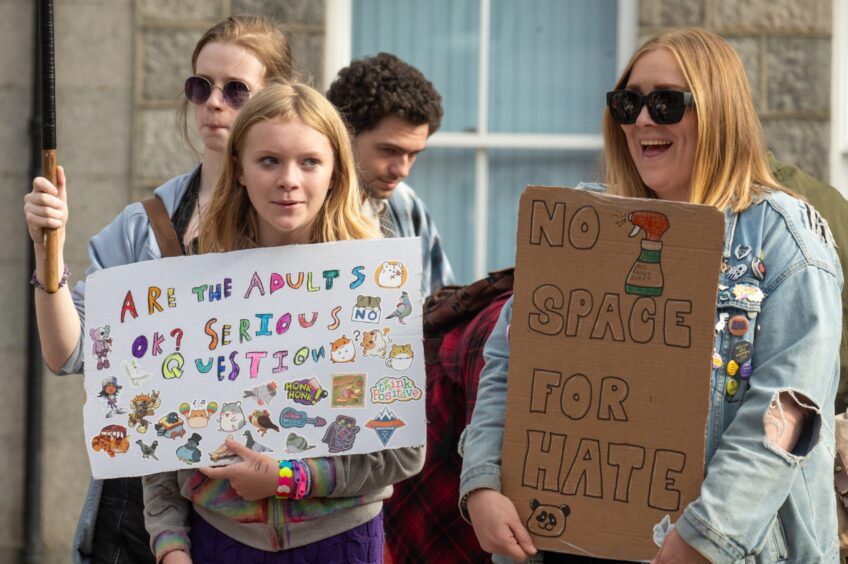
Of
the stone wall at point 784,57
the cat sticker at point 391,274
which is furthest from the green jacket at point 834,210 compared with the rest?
the stone wall at point 784,57

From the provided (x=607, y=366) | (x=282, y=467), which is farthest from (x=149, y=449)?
(x=607, y=366)

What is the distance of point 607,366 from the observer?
7.99ft

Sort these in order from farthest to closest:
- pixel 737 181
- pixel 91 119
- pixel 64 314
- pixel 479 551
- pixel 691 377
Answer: pixel 91 119
pixel 479 551
pixel 64 314
pixel 737 181
pixel 691 377

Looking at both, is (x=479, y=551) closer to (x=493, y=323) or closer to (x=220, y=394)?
(x=493, y=323)

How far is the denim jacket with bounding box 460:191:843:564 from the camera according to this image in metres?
2.26

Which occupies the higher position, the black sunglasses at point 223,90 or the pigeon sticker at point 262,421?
the black sunglasses at point 223,90

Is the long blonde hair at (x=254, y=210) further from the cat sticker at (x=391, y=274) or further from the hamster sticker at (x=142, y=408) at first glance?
the hamster sticker at (x=142, y=408)

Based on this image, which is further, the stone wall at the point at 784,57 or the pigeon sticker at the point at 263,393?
the stone wall at the point at 784,57

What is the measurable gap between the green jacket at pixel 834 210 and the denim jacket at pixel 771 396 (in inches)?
18.3

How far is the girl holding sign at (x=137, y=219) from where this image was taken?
297 centimetres

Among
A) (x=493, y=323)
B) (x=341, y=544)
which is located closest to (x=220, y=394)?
(x=341, y=544)

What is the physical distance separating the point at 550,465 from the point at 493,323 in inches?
27.7

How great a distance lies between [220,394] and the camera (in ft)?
9.21

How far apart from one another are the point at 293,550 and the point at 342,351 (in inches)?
17.9
